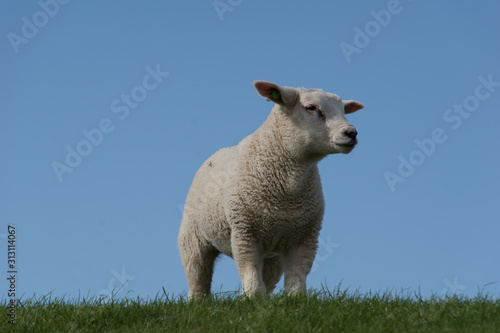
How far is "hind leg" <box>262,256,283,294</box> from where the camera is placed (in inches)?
321

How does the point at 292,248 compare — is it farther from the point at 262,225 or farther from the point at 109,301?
the point at 109,301

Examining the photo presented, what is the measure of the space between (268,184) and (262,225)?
448 mm

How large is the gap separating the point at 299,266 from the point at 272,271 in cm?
130

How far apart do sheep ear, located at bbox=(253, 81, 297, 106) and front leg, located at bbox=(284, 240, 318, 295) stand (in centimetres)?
156

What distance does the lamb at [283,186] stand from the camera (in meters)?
6.78

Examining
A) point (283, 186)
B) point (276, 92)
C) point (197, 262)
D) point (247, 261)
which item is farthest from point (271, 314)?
point (197, 262)

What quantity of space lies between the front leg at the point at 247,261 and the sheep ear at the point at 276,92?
1521 mm

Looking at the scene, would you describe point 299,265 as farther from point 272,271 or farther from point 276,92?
point 276,92

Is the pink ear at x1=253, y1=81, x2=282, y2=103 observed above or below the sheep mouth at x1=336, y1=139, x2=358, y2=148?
above

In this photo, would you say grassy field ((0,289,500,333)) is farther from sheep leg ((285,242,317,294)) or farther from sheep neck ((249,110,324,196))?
sheep neck ((249,110,324,196))

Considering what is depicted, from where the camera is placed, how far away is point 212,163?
27.1 ft

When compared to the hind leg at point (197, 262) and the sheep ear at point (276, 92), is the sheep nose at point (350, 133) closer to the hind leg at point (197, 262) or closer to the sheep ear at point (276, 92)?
the sheep ear at point (276, 92)

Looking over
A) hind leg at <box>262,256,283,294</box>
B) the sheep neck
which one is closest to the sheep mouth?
the sheep neck

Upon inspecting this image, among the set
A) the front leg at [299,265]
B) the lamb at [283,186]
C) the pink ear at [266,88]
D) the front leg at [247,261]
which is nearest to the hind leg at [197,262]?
the lamb at [283,186]
